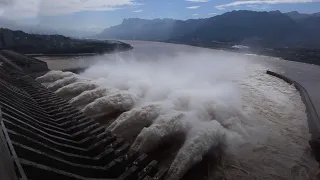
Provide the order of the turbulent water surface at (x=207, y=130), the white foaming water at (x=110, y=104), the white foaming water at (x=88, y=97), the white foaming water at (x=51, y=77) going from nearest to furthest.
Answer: the turbulent water surface at (x=207, y=130), the white foaming water at (x=110, y=104), the white foaming water at (x=88, y=97), the white foaming water at (x=51, y=77)

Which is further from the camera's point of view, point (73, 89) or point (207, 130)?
point (73, 89)

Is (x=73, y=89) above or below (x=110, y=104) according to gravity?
below

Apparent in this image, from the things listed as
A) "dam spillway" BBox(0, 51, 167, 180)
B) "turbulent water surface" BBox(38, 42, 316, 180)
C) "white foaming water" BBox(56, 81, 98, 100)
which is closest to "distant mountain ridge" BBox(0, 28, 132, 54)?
"white foaming water" BBox(56, 81, 98, 100)

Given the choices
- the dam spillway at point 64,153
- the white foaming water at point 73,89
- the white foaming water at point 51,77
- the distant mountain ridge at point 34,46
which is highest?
the dam spillway at point 64,153

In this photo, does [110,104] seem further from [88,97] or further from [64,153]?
[64,153]

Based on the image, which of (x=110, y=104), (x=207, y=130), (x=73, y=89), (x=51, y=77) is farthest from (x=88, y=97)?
(x=51, y=77)

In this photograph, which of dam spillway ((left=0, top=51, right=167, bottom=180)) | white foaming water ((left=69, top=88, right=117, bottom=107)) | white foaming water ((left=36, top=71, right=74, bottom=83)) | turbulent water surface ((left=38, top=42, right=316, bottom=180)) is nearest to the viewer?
dam spillway ((left=0, top=51, right=167, bottom=180))

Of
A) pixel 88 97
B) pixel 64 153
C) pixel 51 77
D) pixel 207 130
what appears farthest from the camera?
pixel 51 77

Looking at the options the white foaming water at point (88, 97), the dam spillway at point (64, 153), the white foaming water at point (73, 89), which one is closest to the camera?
the dam spillway at point (64, 153)

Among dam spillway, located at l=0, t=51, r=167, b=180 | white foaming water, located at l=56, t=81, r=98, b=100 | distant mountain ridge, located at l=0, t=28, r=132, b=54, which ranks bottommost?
distant mountain ridge, located at l=0, t=28, r=132, b=54

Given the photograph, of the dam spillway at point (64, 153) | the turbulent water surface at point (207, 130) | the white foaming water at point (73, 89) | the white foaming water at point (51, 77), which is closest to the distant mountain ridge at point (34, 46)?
the white foaming water at point (51, 77)

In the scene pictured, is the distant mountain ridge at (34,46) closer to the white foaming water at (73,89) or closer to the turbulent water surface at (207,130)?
the white foaming water at (73,89)

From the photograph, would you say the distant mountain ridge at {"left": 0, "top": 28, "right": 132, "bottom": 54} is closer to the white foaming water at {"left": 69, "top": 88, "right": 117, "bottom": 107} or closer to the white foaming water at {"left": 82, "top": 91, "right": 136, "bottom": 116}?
the white foaming water at {"left": 69, "top": 88, "right": 117, "bottom": 107}
